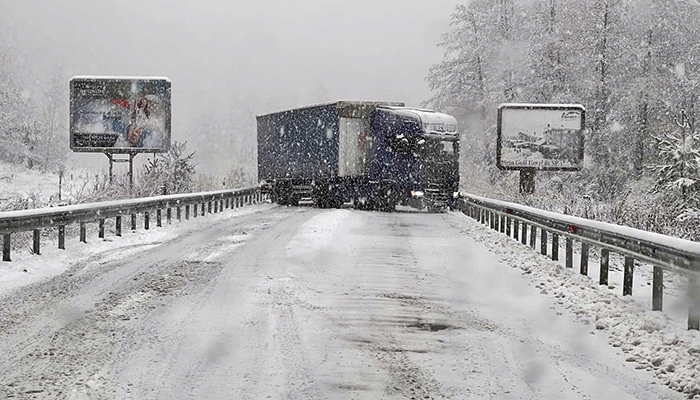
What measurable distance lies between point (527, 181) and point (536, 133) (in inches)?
68.5

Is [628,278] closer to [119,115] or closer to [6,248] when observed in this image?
[6,248]

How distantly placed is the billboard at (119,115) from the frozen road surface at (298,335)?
17.4m

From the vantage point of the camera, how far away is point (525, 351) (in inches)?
252

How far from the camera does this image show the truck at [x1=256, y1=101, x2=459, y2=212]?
27.5 meters

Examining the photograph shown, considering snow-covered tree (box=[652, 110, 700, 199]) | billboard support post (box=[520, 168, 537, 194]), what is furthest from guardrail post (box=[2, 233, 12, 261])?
billboard support post (box=[520, 168, 537, 194])

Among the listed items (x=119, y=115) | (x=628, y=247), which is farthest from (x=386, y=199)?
(x=628, y=247)

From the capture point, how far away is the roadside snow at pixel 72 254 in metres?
10.0

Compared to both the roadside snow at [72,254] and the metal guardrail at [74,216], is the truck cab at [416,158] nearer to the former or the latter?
the metal guardrail at [74,216]

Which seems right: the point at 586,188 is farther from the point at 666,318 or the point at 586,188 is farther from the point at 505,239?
the point at 666,318

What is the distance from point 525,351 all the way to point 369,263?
5.54 meters

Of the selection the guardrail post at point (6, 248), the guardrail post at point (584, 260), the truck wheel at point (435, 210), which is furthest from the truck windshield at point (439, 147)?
the guardrail post at point (6, 248)

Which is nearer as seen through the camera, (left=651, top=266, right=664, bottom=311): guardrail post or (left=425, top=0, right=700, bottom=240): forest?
(left=651, top=266, right=664, bottom=311): guardrail post

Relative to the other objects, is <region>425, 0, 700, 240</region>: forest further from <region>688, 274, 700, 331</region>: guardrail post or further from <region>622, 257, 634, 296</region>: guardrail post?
<region>688, 274, 700, 331</region>: guardrail post

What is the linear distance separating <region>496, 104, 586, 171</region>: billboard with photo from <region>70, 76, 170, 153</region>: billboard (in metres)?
12.9
